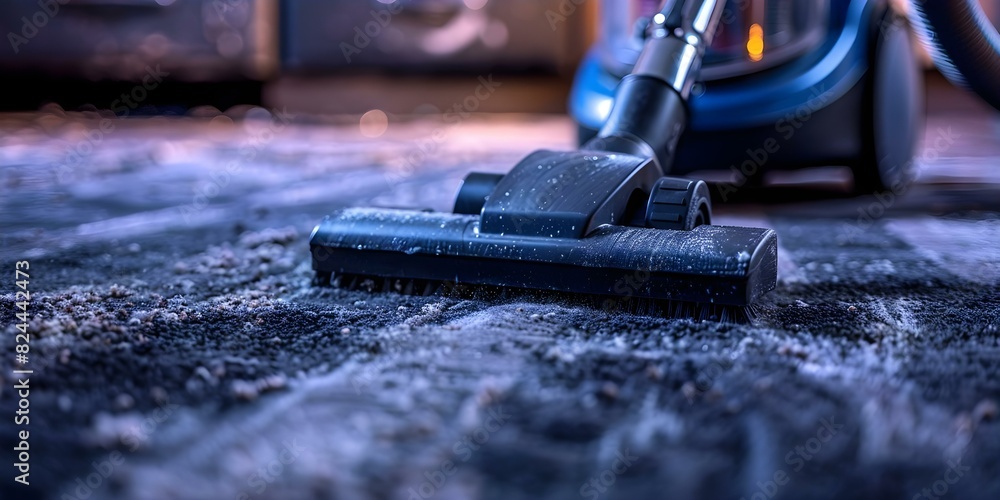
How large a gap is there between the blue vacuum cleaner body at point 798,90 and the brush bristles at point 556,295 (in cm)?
76

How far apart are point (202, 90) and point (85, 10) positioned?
54 cm

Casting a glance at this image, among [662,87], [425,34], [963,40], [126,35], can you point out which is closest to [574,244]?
[662,87]

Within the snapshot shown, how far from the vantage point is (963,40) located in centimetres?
128

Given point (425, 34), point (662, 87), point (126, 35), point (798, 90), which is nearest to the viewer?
point (662, 87)

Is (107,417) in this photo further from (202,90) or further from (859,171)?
(202,90)

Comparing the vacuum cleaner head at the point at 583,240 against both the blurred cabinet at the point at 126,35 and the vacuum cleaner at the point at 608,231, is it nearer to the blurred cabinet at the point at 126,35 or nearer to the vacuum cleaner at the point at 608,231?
the vacuum cleaner at the point at 608,231

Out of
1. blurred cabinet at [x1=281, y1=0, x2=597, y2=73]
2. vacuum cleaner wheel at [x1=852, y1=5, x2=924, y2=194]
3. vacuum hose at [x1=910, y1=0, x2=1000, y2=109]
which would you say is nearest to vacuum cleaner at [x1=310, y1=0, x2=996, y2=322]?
vacuum hose at [x1=910, y1=0, x2=1000, y2=109]

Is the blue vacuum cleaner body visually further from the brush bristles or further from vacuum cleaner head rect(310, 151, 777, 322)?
the brush bristles

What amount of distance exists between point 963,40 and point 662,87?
0.52m

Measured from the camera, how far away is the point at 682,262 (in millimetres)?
795

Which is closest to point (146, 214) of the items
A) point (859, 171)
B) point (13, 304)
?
point (13, 304)

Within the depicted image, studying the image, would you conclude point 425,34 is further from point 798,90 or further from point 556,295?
point 556,295

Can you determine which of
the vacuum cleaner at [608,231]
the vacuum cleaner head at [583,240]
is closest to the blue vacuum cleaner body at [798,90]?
the vacuum cleaner at [608,231]

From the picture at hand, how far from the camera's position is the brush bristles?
0.81 m
